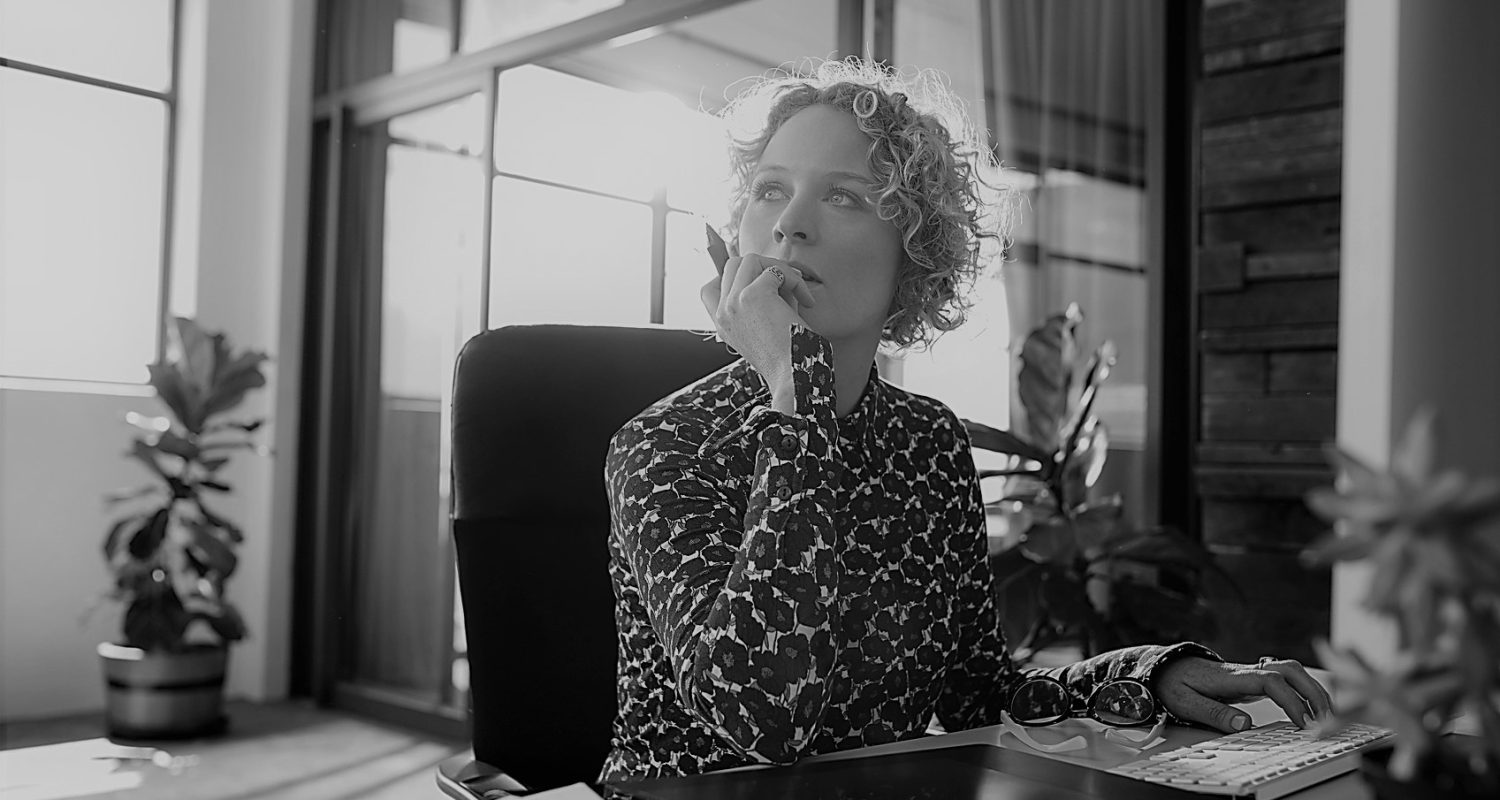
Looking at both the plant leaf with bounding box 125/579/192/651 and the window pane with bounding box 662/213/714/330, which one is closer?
the window pane with bounding box 662/213/714/330

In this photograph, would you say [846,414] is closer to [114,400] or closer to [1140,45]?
[1140,45]

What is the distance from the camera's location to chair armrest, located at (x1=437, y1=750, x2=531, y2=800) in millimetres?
1188

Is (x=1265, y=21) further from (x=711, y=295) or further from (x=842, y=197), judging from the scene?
(x=711, y=295)

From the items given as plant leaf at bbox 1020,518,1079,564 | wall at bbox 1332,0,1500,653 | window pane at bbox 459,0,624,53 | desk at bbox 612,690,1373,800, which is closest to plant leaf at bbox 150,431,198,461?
window pane at bbox 459,0,624,53

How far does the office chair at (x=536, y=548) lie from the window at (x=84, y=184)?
379 centimetres

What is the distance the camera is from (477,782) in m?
1.21

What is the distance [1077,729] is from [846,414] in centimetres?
49

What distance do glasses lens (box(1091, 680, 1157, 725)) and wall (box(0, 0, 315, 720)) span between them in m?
4.12

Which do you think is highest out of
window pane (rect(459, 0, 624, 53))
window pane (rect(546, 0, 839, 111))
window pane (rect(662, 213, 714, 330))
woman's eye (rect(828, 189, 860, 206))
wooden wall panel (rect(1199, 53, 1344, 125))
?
window pane (rect(459, 0, 624, 53))

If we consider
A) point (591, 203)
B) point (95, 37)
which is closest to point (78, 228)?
point (95, 37)

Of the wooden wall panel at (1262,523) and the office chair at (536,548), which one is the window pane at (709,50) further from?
the office chair at (536,548)

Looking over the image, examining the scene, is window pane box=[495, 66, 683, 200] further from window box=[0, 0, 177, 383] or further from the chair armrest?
the chair armrest

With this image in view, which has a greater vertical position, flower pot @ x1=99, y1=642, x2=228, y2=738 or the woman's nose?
the woman's nose

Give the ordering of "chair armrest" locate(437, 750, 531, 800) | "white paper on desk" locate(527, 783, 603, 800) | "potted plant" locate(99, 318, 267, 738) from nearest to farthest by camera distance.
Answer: "white paper on desk" locate(527, 783, 603, 800) → "chair armrest" locate(437, 750, 531, 800) → "potted plant" locate(99, 318, 267, 738)
